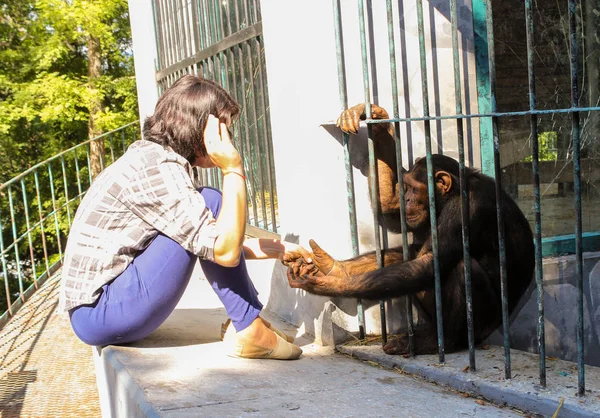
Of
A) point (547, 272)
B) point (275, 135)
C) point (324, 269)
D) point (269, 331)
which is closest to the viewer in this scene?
point (269, 331)

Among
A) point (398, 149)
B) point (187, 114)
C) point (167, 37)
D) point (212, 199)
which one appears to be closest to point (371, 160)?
point (398, 149)

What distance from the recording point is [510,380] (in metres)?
2.64

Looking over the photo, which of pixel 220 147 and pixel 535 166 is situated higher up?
pixel 220 147

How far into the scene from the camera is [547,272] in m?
3.68

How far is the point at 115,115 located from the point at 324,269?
11.4 metres

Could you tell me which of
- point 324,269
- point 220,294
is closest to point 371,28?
point 324,269

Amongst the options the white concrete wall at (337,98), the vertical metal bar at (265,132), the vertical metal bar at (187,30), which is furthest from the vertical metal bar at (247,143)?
the vertical metal bar at (187,30)

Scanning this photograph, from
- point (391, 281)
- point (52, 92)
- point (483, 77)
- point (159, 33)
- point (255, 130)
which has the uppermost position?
point (52, 92)

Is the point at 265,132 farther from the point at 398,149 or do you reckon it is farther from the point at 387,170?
the point at 398,149

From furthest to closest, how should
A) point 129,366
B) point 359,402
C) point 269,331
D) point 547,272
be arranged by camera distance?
point 547,272 → point 269,331 → point 129,366 → point 359,402

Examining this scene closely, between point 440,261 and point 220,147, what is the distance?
1117mm

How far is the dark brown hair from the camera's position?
2.82m

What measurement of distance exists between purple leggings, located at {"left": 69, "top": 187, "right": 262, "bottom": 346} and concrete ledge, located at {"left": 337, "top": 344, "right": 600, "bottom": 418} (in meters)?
0.81

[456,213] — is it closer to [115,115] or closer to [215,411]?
[215,411]
